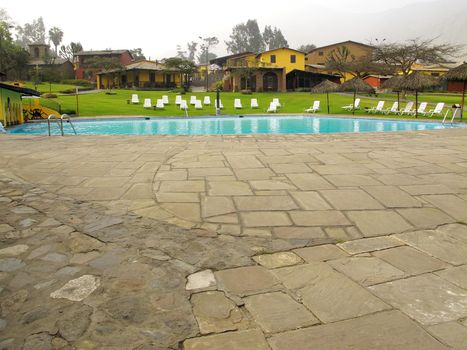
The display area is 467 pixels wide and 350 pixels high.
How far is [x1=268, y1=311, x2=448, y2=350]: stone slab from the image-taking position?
1.60m

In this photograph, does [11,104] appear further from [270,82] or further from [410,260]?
[270,82]

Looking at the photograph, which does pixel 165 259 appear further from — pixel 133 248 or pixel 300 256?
pixel 300 256

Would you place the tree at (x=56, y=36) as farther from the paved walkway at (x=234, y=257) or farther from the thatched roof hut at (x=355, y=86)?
the paved walkway at (x=234, y=257)

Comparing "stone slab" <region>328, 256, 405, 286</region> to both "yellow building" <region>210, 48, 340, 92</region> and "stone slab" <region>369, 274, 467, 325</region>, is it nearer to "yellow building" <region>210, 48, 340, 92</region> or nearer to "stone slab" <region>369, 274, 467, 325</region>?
"stone slab" <region>369, 274, 467, 325</region>

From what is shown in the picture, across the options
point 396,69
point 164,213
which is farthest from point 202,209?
point 396,69

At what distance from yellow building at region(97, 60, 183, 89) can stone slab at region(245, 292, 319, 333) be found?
3669 centimetres

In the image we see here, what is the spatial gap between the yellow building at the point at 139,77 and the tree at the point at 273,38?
3873 centimetres

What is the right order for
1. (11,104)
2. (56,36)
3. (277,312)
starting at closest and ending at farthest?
(277,312) → (11,104) → (56,36)

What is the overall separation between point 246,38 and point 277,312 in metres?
75.8

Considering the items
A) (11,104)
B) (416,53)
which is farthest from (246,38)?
(11,104)

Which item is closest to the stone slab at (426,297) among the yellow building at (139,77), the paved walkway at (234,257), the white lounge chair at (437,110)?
the paved walkway at (234,257)

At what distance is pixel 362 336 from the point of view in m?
1.66

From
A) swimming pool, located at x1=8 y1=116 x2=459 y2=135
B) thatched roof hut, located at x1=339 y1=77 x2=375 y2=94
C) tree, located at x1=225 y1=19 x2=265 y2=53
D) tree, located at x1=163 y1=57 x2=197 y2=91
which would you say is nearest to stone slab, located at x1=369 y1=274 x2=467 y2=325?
swimming pool, located at x1=8 y1=116 x2=459 y2=135

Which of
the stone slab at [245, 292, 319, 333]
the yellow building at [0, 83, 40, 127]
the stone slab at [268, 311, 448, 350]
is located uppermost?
the yellow building at [0, 83, 40, 127]
